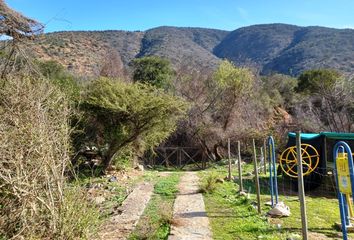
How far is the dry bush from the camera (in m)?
5.65

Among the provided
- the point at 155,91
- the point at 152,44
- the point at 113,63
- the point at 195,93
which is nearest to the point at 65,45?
the point at 113,63

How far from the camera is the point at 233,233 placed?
7559 mm

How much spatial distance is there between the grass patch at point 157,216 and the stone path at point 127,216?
0.44 ft

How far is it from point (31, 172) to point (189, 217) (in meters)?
4.04

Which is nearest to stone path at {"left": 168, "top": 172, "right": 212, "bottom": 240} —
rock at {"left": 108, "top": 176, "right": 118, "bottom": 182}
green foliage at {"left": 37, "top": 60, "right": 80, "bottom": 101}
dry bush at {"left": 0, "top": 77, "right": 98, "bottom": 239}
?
dry bush at {"left": 0, "top": 77, "right": 98, "bottom": 239}

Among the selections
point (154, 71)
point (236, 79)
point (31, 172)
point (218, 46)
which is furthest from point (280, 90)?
point (218, 46)

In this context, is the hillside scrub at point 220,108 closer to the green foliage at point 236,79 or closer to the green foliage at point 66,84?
the green foliage at point 236,79

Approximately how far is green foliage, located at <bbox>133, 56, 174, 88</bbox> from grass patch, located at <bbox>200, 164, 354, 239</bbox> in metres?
24.1

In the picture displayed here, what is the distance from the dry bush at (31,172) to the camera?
565 cm

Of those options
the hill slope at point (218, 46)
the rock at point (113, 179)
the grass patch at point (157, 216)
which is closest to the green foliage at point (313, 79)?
the hill slope at point (218, 46)

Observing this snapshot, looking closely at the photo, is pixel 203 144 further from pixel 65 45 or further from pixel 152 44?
pixel 152 44

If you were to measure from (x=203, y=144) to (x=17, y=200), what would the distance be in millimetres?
21507

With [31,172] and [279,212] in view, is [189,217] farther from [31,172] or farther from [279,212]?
[31,172]

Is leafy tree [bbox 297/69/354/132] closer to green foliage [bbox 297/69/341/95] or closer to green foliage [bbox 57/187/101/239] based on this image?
green foliage [bbox 297/69/341/95]
